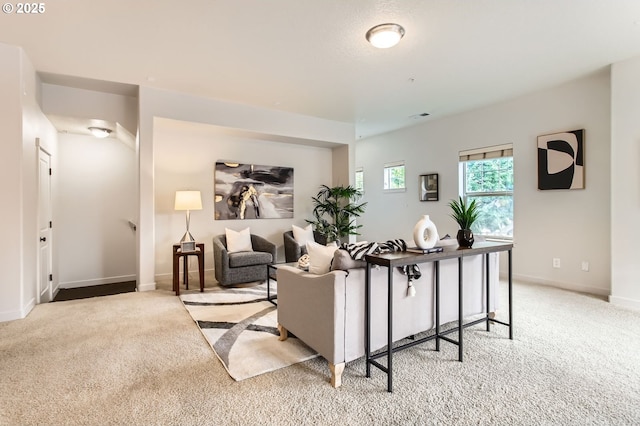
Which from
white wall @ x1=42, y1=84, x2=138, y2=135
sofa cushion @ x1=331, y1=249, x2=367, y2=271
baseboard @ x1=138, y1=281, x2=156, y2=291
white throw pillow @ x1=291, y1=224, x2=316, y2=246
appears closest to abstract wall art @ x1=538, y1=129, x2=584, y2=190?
white throw pillow @ x1=291, y1=224, x2=316, y2=246

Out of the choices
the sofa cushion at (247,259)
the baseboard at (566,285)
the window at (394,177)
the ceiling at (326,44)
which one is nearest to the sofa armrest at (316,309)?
the sofa cushion at (247,259)

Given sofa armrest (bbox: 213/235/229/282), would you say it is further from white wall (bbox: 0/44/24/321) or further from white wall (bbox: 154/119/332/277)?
white wall (bbox: 0/44/24/321)

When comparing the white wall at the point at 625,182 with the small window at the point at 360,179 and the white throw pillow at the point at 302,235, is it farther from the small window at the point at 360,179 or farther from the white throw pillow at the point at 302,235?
the small window at the point at 360,179

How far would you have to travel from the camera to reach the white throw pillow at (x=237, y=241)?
4.83m

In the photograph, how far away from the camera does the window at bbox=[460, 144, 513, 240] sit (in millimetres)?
4957

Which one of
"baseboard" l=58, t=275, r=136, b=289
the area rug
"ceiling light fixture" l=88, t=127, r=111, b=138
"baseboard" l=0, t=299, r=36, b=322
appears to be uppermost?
"ceiling light fixture" l=88, t=127, r=111, b=138

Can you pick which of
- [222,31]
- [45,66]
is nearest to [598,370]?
[222,31]

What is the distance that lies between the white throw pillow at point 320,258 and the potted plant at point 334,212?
11.4 feet

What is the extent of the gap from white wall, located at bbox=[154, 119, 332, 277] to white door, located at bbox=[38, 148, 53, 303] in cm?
132

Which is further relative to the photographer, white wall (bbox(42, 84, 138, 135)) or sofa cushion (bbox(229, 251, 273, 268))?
sofa cushion (bbox(229, 251, 273, 268))

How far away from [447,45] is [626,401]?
3.12 meters

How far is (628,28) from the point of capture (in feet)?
9.55

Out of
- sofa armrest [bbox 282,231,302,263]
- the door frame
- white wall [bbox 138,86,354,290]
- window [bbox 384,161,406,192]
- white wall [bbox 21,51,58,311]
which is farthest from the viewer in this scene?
window [bbox 384,161,406,192]

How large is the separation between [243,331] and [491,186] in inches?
176
